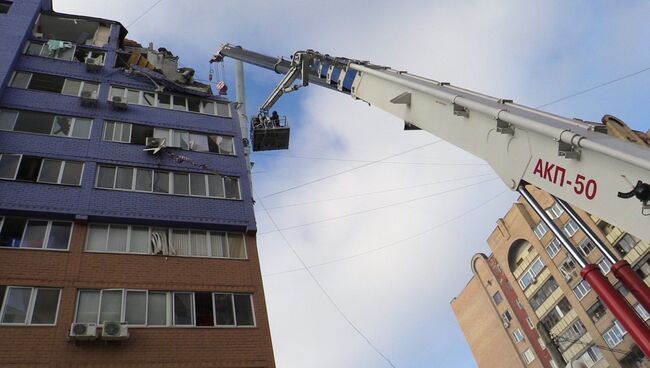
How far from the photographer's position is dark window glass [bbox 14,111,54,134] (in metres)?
22.4

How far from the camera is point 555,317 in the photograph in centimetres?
4844

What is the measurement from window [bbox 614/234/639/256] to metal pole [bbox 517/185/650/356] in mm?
30604

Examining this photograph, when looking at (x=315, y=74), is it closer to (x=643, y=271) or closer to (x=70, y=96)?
(x=70, y=96)

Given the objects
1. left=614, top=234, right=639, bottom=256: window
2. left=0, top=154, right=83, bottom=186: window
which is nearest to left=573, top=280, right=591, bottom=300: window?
left=614, top=234, right=639, bottom=256: window

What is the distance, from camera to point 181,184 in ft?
75.0

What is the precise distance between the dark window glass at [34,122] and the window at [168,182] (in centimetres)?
344

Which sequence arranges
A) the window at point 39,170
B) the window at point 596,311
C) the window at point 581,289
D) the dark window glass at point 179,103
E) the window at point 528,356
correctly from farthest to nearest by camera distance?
1. the window at point 528,356
2. the window at point 581,289
3. the window at point 596,311
4. the dark window glass at point 179,103
5. the window at point 39,170

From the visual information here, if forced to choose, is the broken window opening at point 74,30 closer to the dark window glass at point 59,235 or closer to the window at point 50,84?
the window at point 50,84

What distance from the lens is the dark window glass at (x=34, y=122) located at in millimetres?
22359

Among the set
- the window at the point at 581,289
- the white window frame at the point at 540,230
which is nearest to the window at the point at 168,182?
the window at the point at 581,289

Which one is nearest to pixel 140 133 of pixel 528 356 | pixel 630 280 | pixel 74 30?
pixel 74 30

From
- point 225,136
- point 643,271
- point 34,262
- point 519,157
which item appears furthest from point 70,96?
point 643,271

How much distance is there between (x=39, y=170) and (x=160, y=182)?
480 centimetres

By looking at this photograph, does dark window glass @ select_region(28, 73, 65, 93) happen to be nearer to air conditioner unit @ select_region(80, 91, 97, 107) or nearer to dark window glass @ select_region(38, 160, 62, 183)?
air conditioner unit @ select_region(80, 91, 97, 107)
